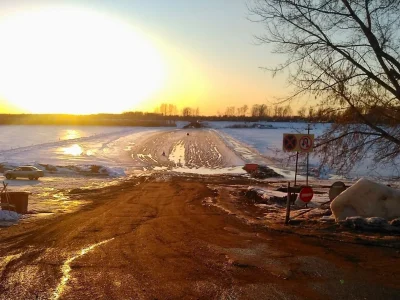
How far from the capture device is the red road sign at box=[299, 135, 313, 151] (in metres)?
15.7

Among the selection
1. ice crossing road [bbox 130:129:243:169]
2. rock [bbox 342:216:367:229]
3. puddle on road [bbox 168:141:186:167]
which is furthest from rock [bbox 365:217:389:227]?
puddle on road [bbox 168:141:186:167]

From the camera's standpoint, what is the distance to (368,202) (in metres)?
13.5

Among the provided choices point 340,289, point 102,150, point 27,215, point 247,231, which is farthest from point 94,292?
point 102,150

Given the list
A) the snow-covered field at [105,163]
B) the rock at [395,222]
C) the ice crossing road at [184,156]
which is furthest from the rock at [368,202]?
the ice crossing road at [184,156]

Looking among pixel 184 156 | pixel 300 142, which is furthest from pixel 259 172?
pixel 300 142

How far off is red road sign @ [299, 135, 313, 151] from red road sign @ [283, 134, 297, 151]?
32cm

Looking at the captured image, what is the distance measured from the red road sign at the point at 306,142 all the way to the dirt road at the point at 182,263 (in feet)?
11.4

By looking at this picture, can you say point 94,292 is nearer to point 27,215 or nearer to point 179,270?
point 179,270

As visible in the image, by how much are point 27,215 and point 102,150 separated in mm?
54498

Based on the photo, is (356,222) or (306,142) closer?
(356,222)

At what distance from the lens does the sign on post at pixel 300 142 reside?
1568cm

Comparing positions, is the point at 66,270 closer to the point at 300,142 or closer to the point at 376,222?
the point at 376,222

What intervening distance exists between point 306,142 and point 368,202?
314 centimetres

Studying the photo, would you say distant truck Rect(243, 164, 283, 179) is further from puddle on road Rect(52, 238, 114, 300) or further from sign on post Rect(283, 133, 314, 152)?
puddle on road Rect(52, 238, 114, 300)
